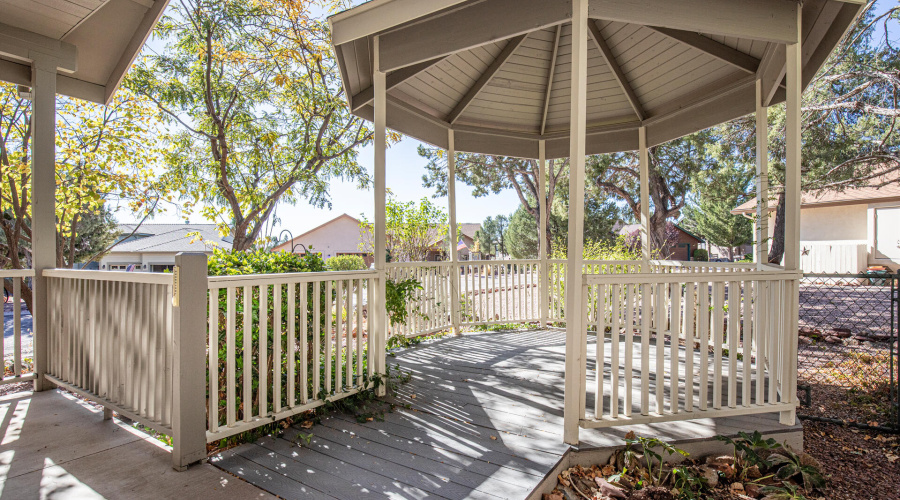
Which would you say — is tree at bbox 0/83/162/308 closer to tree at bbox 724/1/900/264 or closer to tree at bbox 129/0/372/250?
tree at bbox 129/0/372/250

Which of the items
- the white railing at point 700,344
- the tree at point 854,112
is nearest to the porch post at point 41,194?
the white railing at point 700,344

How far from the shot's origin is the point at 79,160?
5.64 meters

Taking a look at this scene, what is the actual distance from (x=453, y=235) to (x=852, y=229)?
15.2m

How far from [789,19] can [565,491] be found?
305cm

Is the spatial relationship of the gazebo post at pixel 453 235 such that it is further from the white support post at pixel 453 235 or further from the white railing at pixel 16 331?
the white railing at pixel 16 331

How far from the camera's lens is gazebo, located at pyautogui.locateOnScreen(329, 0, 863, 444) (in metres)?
2.33

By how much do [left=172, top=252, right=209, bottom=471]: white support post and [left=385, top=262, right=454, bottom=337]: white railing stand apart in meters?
2.60

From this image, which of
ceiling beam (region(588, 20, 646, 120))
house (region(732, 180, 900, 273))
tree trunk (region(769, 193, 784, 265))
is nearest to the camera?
ceiling beam (region(588, 20, 646, 120))

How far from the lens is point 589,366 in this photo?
12.6 feet

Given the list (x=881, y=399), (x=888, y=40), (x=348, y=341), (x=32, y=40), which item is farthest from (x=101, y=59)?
(x=888, y=40)

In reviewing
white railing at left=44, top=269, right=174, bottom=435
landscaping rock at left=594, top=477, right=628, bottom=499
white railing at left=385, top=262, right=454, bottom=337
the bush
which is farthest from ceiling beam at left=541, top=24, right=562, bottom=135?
the bush

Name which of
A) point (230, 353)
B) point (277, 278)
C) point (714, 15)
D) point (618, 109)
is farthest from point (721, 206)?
point (230, 353)

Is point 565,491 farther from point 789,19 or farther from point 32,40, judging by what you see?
point 32,40

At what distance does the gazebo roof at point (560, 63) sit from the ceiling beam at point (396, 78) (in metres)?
0.01
